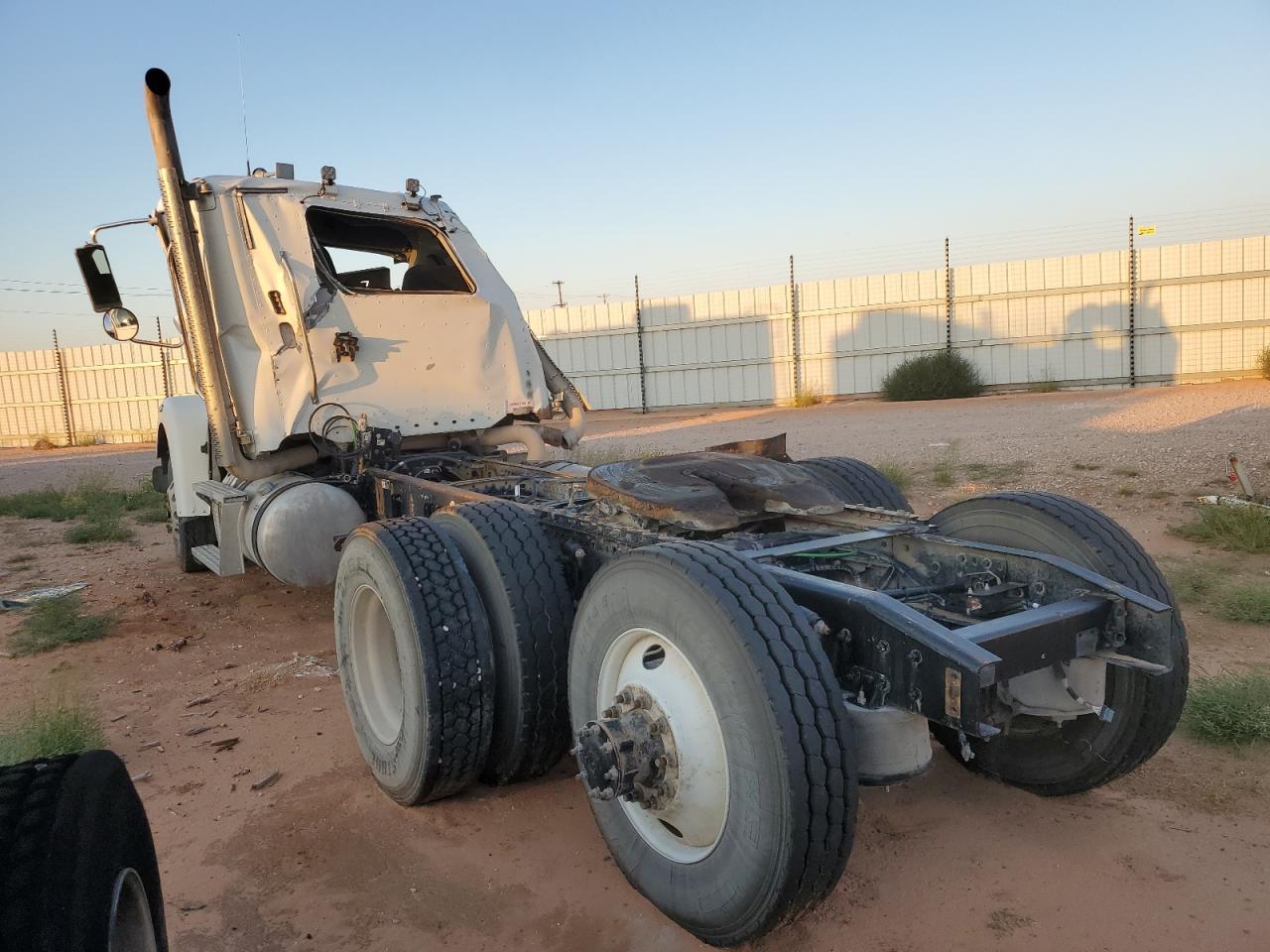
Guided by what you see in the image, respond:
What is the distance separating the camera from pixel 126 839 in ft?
6.22

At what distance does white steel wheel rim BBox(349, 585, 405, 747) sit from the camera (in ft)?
12.1

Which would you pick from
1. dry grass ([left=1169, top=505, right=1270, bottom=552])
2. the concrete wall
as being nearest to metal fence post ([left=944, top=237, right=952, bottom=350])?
the concrete wall

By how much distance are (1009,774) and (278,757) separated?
116 inches

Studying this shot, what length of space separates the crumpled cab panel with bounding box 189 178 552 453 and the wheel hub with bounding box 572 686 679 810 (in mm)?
3606

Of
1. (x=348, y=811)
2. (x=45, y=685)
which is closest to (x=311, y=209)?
(x=45, y=685)

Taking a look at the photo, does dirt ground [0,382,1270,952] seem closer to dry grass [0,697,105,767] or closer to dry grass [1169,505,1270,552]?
dry grass [0,697,105,767]

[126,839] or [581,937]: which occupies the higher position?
[126,839]

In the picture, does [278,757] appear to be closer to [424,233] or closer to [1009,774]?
[1009,774]

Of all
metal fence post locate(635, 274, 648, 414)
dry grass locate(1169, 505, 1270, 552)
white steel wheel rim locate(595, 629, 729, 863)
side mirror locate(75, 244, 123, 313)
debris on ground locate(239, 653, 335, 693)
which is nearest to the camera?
white steel wheel rim locate(595, 629, 729, 863)

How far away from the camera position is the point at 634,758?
2389 millimetres

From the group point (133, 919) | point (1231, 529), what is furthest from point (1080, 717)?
point (1231, 529)

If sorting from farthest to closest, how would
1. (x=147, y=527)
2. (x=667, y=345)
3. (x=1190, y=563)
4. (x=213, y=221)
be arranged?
(x=667, y=345), (x=147, y=527), (x=1190, y=563), (x=213, y=221)

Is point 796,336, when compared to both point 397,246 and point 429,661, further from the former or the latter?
point 429,661

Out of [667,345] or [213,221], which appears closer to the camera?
[213,221]
